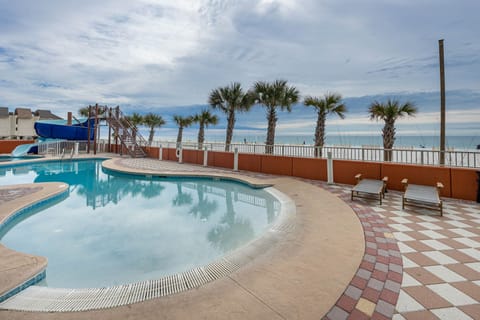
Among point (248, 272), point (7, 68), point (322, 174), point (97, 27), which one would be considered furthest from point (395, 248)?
point (7, 68)

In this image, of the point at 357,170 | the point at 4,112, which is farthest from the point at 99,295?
the point at 4,112

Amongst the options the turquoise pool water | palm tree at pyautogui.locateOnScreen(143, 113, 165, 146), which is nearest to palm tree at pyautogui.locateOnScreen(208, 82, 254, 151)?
the turquoise pool water

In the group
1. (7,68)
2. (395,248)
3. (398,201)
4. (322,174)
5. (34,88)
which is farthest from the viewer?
(34,88)

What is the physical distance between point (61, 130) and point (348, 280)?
81.5 feet

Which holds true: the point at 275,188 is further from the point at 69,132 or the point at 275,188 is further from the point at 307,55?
the point at 69,132

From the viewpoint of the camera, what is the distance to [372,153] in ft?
23.4

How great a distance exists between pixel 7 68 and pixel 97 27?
10540 mm

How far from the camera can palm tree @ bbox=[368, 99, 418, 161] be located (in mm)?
9305

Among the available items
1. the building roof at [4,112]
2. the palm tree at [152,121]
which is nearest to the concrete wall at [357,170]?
the palm tree at [152,121]

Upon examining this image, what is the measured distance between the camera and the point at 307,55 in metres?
11.0

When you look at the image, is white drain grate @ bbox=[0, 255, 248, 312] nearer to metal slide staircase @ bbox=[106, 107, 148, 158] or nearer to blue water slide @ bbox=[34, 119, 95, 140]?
metal slide staircase @ bbox=[106, 107, 148, 158]

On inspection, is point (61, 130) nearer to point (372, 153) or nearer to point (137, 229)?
point (137, 229)

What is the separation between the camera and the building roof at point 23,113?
37213 mm

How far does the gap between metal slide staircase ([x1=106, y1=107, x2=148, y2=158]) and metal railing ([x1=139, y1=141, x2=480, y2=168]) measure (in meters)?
7.41
